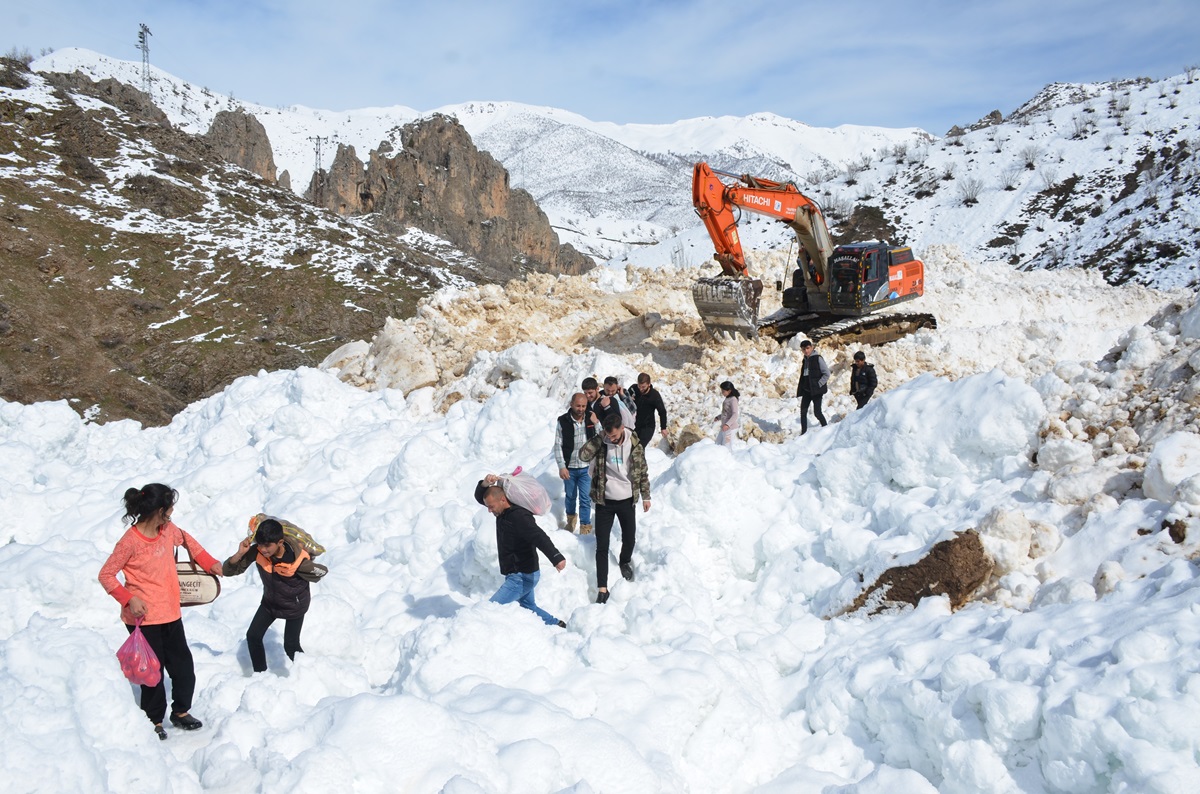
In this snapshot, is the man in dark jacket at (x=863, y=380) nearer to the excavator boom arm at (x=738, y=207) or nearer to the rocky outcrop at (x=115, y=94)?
the excavator boom arm at (x=738, y=207)

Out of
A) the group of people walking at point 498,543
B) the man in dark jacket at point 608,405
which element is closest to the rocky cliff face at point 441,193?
the man in dark jacket at point 608,405

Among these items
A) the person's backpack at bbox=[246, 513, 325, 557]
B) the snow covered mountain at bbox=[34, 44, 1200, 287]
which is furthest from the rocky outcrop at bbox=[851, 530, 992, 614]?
the snow covered mountain at bbox=[34, 44, 1200, 287]

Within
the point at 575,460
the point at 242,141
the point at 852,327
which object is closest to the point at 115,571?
the point at 575,460

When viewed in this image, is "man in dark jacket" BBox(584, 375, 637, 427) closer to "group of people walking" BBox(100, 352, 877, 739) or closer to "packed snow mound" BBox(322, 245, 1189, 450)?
"group of people walking" BBox(100, 352, 877, 739)

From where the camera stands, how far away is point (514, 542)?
531cm

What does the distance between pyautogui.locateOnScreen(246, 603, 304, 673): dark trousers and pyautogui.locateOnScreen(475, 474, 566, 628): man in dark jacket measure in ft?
4.35

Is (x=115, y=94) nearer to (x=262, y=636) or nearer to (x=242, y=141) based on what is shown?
(x=242, y=141)

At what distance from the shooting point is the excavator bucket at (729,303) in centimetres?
1220

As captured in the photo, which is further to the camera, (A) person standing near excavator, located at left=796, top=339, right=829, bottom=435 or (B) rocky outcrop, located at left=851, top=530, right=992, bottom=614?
(A) person standing near excavator, located at left=796, top=339, right=829, bottom=435

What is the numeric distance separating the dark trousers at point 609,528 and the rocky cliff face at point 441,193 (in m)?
58.4

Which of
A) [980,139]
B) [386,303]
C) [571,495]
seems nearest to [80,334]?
[386,303]

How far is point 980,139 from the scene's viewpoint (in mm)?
39969

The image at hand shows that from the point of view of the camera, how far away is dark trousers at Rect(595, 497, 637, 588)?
5867 mm

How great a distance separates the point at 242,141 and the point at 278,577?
75.6 m
